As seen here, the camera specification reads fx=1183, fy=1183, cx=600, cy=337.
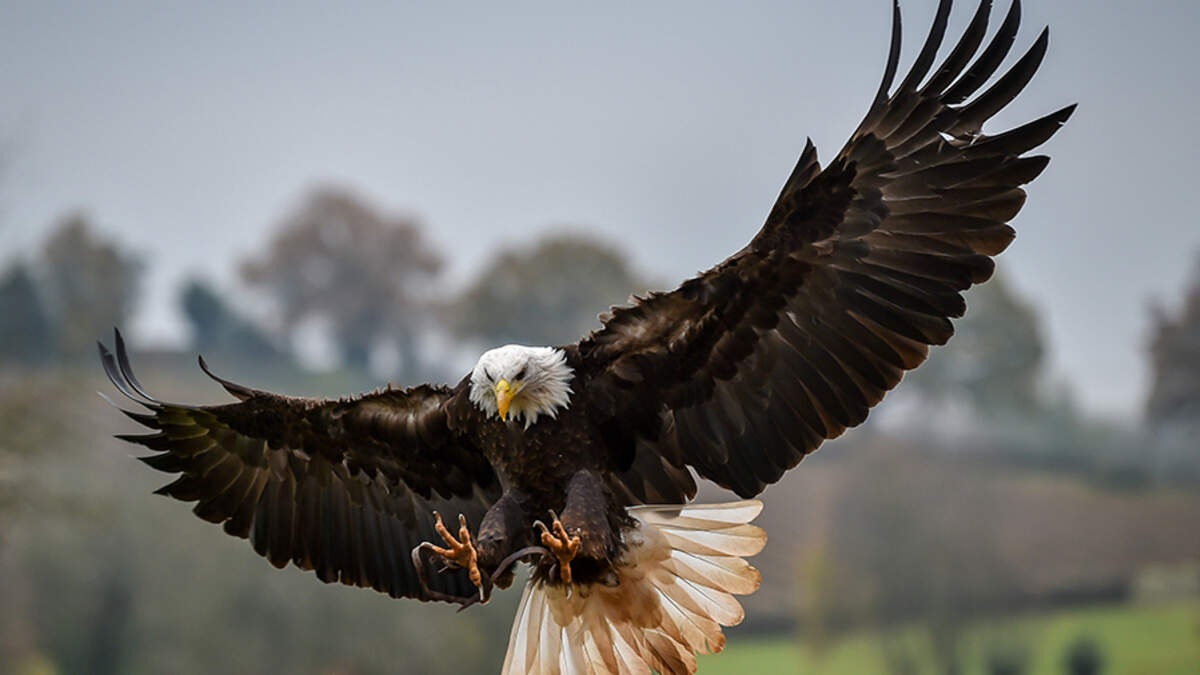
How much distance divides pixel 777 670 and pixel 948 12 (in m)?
17.2

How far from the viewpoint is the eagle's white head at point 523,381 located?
3428 mm

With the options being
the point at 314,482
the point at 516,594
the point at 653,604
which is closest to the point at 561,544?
the point at 653,604

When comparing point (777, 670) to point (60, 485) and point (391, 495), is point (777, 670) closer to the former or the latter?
point (60, 485)

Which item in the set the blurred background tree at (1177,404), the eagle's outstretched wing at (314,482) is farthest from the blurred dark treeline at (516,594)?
the eagle's outstretched wing at (314,482)

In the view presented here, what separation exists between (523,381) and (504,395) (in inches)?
4.1

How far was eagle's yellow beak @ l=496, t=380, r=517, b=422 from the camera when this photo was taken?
3.36m

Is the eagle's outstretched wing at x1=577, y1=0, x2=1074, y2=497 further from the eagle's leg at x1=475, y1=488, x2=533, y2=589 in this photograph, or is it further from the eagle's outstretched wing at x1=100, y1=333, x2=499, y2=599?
the eagle's outstretched wing at x1=100, y1=333, x2=499, y2=599

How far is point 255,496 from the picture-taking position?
4.27m

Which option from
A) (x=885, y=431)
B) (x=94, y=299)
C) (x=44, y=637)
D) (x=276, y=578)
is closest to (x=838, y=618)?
(x=885, y=431)

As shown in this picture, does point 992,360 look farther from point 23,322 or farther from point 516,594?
point 23,322

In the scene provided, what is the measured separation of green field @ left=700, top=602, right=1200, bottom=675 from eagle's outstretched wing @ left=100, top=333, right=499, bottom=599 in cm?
1510

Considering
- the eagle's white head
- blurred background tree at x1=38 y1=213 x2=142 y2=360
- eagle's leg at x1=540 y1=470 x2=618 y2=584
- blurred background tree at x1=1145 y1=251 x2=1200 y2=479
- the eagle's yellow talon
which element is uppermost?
blurred background tree at x1=38 y1=213 x2=142 y2=360

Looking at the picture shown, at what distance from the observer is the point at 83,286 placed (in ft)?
63.4

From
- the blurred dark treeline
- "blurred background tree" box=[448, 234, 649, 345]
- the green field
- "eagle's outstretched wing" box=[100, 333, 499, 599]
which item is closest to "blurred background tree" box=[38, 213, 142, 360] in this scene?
the blurred dark treeline
